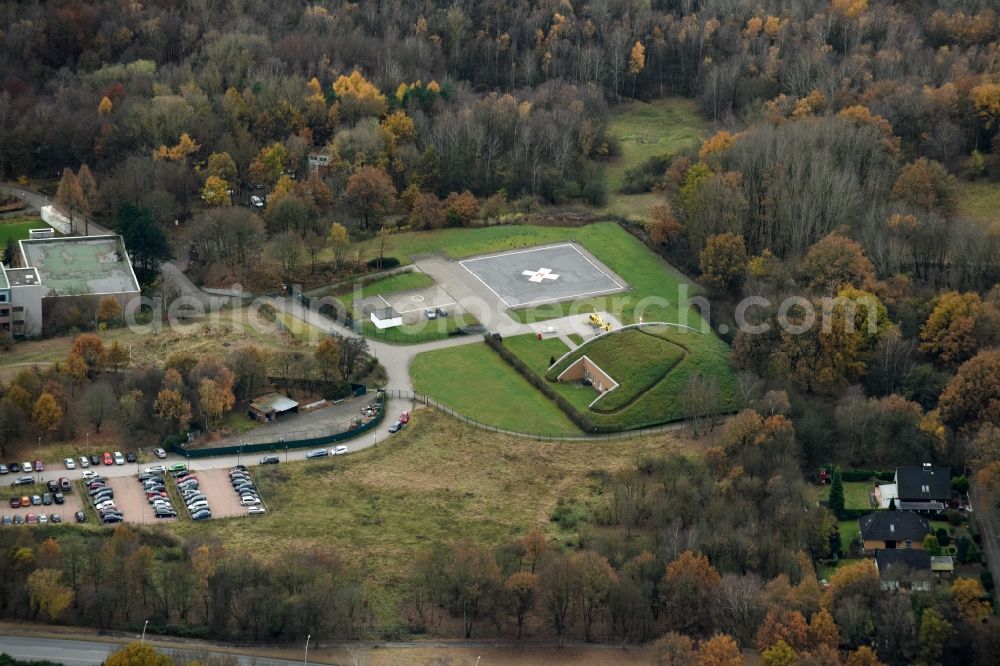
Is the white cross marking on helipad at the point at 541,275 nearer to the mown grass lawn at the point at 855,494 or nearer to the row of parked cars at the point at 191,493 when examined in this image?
the mown grass lawn at the point at 855,494

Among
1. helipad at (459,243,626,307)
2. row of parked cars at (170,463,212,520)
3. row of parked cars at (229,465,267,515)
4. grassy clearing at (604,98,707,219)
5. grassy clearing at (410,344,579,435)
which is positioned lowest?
grassy clearing at (604,98,707,219)

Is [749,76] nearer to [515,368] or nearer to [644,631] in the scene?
[515,368]

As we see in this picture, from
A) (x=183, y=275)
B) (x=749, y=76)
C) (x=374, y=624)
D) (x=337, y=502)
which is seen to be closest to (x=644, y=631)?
(x=374, y=624)

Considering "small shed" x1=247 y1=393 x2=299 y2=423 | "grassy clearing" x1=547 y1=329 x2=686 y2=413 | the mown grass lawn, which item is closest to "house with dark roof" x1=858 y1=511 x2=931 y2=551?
the mown grass lawn

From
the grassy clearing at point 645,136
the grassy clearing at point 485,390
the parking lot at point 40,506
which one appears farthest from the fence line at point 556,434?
the grassy clearing at point 645,136

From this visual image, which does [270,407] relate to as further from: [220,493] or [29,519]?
[29,519]

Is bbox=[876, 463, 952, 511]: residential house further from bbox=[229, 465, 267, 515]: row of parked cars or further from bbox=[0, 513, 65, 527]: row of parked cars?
bbox=[0, 513, 65, 527]: row of parked cars
